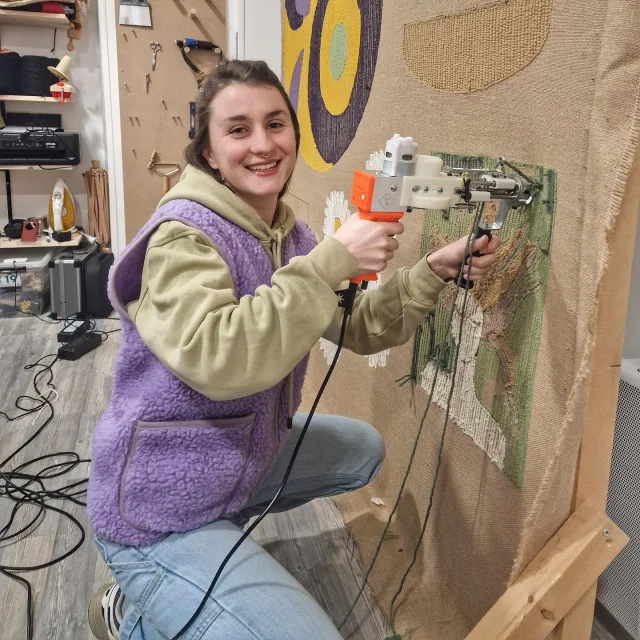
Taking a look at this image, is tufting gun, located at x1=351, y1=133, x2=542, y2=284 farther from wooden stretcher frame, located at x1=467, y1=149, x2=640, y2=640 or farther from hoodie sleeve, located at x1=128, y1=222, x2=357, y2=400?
wooden stretcher frame, located at x1=467, y1=149, x2=640, y2=640

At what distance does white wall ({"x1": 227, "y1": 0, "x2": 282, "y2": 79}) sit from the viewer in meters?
2.53

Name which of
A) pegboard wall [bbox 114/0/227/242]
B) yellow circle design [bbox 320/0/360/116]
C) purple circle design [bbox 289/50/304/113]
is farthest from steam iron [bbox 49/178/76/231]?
yellow circle design [bbox 320/0/360/116]

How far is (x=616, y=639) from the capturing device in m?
1.23

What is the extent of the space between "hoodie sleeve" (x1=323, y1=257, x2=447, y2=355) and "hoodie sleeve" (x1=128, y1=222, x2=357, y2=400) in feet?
0.86

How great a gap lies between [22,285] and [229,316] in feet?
8.82

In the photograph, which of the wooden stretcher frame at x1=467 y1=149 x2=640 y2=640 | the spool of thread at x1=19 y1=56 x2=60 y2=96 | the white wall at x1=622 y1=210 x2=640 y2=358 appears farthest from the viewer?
the spool of thread at x1=19 y1=56 x2=60 y2=96

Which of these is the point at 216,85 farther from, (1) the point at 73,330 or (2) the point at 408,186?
(1) the point at 73,330

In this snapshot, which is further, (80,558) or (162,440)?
(80,558)

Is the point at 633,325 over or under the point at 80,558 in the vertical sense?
over

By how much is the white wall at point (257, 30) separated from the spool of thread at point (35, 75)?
0.99m

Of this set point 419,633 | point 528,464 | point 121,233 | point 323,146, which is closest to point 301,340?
point 528,464

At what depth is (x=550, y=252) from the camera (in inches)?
35.7

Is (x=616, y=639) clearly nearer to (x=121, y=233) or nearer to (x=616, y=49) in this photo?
(x=616, y=49)

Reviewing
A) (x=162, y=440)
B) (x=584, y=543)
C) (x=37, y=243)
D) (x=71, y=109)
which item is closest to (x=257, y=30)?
(x=71, y=109)
